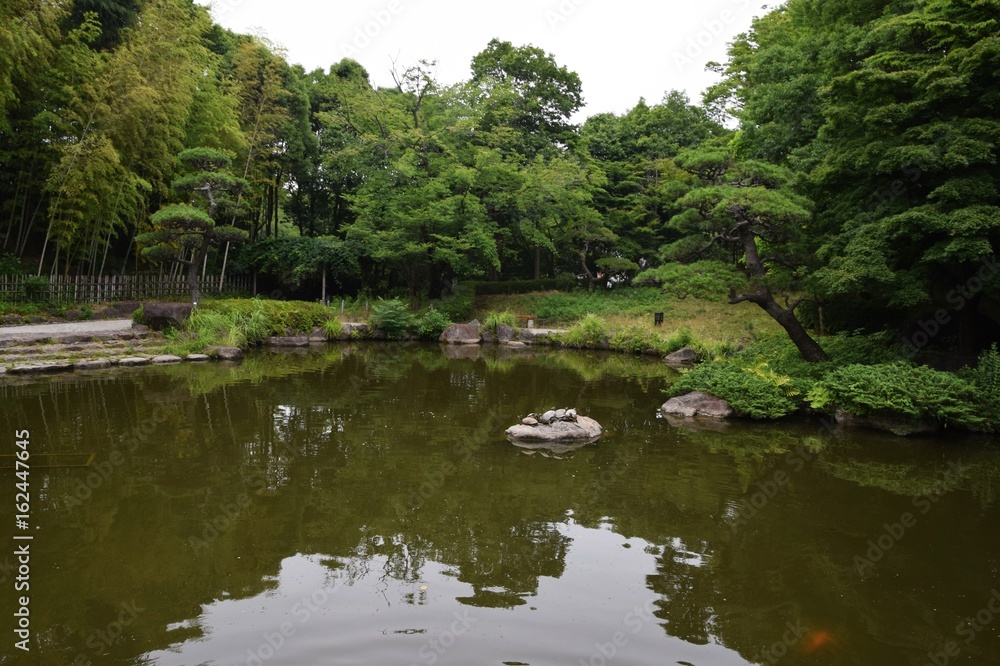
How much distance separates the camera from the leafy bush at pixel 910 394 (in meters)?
8.18

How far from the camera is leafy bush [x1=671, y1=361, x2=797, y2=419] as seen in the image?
9.26m

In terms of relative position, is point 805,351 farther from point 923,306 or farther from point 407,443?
point 407,443


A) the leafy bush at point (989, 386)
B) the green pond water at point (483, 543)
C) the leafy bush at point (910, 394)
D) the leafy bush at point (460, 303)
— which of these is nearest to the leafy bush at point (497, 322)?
the leafy bush at point (460, 303)

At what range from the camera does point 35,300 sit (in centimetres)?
1658

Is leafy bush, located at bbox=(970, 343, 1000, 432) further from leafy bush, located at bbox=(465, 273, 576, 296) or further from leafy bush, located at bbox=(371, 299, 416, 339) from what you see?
leafy bush, located at bbox=(465, 273, 576, 296)

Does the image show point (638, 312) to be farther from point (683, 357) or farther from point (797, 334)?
point (797, 334)

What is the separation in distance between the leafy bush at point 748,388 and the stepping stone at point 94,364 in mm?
11224

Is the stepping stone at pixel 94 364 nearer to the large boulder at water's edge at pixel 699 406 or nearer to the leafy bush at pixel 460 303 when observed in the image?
the leafy bush at pixel 460 303

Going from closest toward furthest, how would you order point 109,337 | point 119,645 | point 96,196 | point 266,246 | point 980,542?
1. point 119,645
2. point 980,542
3. point 109,337
4. point 96,196
5. point 266,246

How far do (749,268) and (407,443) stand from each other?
694cm

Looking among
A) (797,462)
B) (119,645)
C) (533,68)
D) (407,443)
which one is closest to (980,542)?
(797,462)

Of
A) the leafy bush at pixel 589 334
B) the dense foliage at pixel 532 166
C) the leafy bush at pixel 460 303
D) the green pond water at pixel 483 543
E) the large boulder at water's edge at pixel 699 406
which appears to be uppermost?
the dense foliage at pixel 532 166

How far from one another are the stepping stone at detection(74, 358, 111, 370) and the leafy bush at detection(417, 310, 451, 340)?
30.5 ft

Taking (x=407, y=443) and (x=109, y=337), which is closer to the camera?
(x=407, y=443)
